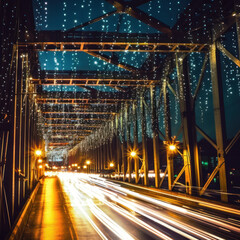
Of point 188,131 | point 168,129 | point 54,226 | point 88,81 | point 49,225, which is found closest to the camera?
point 54,226

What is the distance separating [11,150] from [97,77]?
14.0m

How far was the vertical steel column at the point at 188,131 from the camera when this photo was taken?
1644 centimetres

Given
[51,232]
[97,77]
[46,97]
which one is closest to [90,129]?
[46,97]

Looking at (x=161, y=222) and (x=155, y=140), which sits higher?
(x=155, y=140)

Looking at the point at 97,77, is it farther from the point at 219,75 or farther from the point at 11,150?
the point at 11,150

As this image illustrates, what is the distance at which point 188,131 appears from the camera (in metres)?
16.9

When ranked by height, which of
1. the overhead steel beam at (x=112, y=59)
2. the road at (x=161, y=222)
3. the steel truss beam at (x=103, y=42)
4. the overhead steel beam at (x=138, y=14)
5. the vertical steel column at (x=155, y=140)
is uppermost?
the overhead steel beam at (x=138, y=14)

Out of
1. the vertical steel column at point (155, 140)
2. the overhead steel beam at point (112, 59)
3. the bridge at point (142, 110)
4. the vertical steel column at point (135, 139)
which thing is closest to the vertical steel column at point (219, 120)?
the bridge at point (142, 110)

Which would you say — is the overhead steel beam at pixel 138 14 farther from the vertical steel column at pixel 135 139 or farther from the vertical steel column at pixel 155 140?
the vertical steel column at pixel 135 139

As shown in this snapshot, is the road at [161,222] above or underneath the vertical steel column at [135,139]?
underneath

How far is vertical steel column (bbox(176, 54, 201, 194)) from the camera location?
16438mm

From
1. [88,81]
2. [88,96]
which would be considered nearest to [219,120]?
[88,81]

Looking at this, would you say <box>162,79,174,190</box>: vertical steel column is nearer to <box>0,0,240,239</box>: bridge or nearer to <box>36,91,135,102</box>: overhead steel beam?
<box>0,0,240,239</box>: bridge

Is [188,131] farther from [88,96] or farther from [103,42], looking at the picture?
[88,96]
